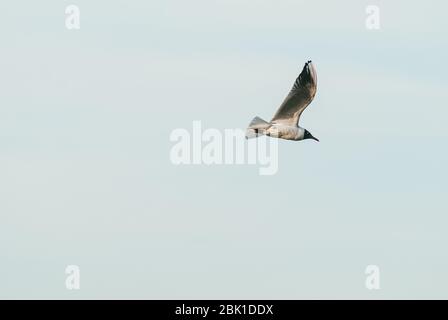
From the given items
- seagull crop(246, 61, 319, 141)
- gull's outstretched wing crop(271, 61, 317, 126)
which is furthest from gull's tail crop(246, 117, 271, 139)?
gull's outstretched wing crop(271, 61, 317, 126)

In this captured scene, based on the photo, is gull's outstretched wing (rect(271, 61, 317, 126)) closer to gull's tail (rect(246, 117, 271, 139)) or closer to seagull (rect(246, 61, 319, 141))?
seagull (rect(246, 61, 319, 141))

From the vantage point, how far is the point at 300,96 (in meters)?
38.1

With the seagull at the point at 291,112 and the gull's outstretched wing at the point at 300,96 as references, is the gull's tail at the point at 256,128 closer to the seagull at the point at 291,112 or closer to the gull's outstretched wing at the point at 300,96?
the seagull at the point at 291,112

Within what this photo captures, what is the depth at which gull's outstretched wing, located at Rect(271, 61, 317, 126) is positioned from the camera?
37.8m

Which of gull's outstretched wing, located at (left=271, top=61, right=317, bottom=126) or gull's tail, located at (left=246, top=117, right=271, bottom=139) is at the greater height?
gull's outstretched wing, located at (left=271, top=61, right=317, bottom=126)

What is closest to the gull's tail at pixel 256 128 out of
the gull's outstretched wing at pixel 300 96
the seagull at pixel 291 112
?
the seagull at pixel 291 112

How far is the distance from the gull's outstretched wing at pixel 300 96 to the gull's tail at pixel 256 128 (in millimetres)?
791

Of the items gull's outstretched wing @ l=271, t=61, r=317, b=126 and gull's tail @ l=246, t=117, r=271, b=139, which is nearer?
gull's tail @ l=246, t=117, r=271, b=139

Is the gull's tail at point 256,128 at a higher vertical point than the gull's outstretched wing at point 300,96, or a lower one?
lower

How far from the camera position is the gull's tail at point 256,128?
37250 mm

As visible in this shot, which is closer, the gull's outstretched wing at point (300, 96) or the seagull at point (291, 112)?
the seagull at point (291, 112)
